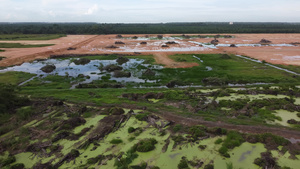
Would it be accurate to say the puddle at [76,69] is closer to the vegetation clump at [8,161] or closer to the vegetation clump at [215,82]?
the vegetation clump at [215,82]

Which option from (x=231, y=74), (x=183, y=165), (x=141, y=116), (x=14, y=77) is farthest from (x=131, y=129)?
(x=14, y=77)

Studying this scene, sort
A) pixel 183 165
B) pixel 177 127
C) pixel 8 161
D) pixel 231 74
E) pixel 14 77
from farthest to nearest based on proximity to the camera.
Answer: pixel 231 74 < pixel 14 77 < pixel 177 127 < pixel 8 161 < pixel 183 165

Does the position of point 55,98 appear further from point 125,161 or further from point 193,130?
point 193,130

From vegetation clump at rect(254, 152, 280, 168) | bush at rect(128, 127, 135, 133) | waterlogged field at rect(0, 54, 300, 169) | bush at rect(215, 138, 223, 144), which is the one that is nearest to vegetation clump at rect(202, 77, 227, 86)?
waterlogged field at rect(0, 54, 300, 169)

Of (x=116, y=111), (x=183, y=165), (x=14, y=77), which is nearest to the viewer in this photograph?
(x=183, y=165)

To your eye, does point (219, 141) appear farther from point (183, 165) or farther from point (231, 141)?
point (183, 165)
